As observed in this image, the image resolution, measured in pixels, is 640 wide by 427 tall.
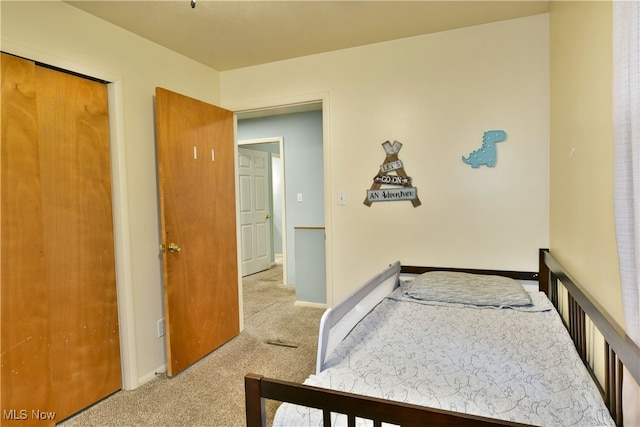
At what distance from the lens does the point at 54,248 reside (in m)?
1.88

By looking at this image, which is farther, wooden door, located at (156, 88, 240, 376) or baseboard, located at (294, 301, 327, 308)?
baseboard, located at (294, 301, 327, 308)

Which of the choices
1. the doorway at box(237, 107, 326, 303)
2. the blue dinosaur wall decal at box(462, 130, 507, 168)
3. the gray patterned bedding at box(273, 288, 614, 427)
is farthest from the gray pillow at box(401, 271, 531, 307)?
the doorway at box(237, 107, 326, 303)

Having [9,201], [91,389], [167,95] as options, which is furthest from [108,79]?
[91,389]

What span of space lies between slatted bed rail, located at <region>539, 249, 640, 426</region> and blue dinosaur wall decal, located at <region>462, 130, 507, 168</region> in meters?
0.74

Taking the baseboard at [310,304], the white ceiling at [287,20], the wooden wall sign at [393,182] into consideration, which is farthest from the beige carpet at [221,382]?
the white ceiling at [287,20]

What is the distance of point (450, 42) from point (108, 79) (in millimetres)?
2198

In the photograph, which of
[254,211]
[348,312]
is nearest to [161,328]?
[348,312]

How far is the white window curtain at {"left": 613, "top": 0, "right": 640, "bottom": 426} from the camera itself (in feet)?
2.36

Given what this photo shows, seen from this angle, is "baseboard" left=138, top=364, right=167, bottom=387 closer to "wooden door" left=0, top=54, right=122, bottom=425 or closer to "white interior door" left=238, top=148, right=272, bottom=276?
"wooden door" left=0, top=54, right=122, bottom=425

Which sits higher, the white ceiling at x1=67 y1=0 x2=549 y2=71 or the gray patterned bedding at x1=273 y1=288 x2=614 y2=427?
the white ceiling at x1=67 y1=0 x2=549 y2=71

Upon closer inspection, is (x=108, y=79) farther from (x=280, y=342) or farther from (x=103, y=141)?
(x=280, y=342)

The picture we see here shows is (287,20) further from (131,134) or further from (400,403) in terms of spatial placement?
(400,403)

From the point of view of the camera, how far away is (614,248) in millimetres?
1074

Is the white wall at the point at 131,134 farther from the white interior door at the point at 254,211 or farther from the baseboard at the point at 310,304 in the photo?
the white interior door at the point at 254,211
